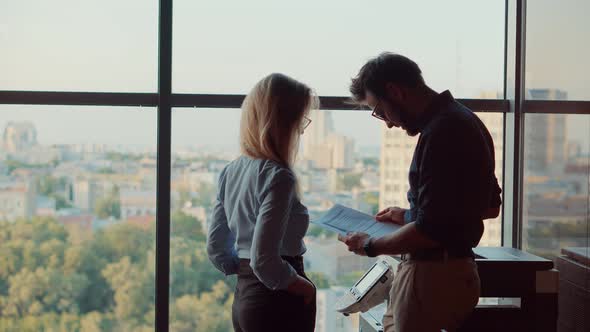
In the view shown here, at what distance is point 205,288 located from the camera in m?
3.56

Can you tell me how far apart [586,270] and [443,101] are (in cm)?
146

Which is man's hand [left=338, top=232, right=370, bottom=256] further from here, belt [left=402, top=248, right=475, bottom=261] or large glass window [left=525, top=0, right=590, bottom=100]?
large glass window [left=525, top=0, right=590, bottom=100]

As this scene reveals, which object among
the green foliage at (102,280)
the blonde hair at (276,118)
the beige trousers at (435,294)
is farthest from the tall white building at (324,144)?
the beige trousers at (435,294)

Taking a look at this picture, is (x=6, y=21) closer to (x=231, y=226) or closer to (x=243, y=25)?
(x=243, y=25)

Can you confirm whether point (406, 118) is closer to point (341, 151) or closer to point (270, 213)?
point (270, 213)

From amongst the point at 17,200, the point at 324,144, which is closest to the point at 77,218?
the point at 17,200

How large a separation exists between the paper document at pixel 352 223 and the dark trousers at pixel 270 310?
31cm

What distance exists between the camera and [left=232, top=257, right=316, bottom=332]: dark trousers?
2.11 metres

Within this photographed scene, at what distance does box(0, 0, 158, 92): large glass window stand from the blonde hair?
4.68 feet

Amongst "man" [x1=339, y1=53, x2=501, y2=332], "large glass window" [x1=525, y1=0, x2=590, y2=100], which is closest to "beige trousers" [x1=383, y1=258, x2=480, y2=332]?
"man" [x1=339, y1=53, x2=501, y2=332]

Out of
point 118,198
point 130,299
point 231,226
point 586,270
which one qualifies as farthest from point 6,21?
point 586,270

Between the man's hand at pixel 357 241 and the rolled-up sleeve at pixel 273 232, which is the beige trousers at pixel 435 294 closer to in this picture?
the man's hand at pixel 357 241

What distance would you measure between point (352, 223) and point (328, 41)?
4.72ft

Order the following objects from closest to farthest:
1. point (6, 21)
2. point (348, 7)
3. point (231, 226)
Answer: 1. point (231, 226)
2. point (6, 21)
3. point (348, 7)
